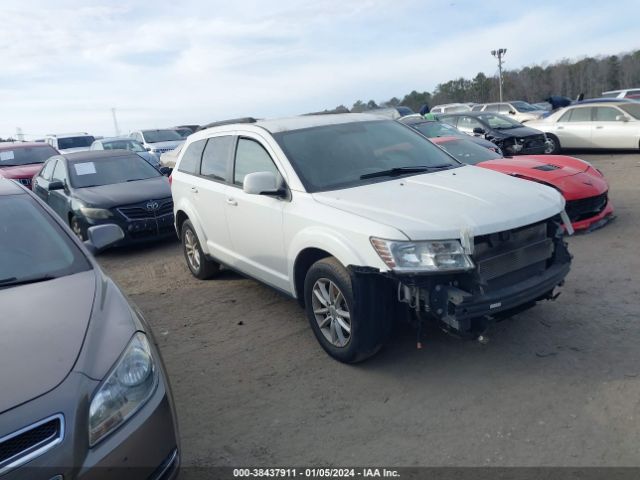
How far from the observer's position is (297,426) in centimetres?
337

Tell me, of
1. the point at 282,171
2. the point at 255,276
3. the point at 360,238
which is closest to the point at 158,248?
the point at 255,276

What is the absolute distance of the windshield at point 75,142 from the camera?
2139cm

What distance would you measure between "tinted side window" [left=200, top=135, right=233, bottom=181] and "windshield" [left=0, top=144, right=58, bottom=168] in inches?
376

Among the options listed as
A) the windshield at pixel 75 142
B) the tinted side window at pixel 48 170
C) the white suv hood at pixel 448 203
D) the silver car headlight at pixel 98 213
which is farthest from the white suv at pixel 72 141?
the white suv hood at pixel 448 203

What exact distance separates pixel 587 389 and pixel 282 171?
9.01 ft

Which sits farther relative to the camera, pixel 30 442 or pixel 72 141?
pixel 72 141

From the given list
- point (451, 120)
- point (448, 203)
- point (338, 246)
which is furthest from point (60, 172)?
point (451, 120)

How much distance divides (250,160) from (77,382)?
306 centimetres

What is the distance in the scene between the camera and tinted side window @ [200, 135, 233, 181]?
5419mm

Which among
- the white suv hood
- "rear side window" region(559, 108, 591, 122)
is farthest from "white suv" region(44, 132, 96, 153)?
the white suv hood

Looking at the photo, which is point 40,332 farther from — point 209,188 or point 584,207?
point 584,207

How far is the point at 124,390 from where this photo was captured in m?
2.36

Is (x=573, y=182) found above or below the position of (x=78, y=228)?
above

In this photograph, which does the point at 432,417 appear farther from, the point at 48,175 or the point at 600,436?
the point at 48,175
